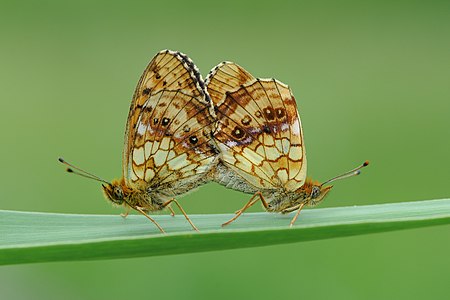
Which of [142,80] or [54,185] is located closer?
[142,80]

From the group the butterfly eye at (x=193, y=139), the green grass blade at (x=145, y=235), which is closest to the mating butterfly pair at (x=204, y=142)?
the butterfly eye at (x=193, y=139)

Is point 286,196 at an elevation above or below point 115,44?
below

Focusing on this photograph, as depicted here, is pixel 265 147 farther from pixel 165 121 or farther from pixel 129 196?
pixel 129 196

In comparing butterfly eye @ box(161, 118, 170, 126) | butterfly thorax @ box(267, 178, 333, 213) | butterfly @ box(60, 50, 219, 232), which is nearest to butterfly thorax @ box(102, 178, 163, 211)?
butterfly @ box(60, 50, 219, 232)

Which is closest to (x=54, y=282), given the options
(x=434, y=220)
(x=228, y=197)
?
(x=228, y=197)

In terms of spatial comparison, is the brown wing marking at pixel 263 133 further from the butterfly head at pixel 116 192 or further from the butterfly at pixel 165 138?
the butterfly head at pixel 116 192

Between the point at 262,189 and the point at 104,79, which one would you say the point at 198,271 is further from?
the point at 104,79

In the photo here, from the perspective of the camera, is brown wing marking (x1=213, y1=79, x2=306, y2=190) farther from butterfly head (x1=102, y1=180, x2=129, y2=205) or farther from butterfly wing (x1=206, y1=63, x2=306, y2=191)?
butterfly head (x1=102, y1=180, x2=129, y2=205)
